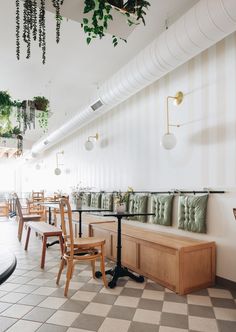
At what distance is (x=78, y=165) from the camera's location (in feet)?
29.3

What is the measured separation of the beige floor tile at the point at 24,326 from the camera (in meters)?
2.41

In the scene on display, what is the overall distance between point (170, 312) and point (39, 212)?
6.96 metres

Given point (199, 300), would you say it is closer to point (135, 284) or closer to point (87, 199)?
point (135, 284)

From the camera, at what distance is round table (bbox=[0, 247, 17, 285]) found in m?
1.26

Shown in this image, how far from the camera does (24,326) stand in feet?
8.11

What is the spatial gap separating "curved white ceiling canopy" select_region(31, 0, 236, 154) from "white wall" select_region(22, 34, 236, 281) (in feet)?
2.13

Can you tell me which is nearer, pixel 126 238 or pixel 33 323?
pixel 33 323

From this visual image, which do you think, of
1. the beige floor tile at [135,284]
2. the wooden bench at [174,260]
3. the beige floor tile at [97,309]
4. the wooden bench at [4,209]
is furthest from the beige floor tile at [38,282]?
the wooden bench at [4,209]

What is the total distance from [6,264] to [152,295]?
90.4 inches

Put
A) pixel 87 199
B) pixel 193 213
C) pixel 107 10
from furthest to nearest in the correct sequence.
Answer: pixel 87 199 → pixel 193 213 → pixel 107 10

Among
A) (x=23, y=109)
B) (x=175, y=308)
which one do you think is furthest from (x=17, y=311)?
(x=23, y=109)

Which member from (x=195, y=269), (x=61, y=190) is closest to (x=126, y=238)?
(x=195, y=269)

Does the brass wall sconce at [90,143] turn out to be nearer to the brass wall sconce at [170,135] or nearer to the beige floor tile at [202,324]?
the brass wall sconce at [170,135]

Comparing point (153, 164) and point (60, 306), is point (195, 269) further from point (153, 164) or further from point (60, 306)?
point (153, 164)
